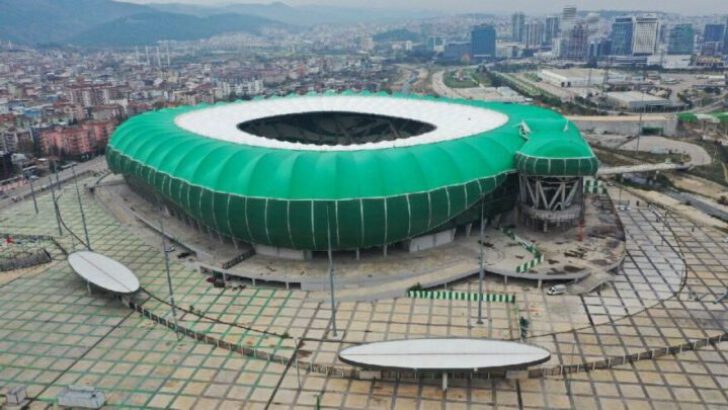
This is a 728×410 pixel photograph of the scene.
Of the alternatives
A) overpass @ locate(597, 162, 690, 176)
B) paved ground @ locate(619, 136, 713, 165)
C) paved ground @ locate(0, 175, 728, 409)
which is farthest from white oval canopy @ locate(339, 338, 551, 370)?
paved ground @ locate(619, 136, 713, 165)

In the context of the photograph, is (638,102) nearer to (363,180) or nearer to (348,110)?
(348,110)

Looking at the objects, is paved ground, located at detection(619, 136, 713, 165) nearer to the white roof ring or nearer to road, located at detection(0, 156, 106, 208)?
the white roof ring

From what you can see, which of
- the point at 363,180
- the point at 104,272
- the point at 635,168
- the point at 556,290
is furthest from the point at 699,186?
the point at 104,272

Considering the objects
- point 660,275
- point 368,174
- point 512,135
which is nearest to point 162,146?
point 368,174

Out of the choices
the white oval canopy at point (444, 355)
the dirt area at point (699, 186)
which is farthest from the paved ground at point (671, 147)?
the white oval canopy at point (444, 355)

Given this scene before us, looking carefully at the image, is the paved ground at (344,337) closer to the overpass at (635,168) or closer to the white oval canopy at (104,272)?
the white oval canopy at (104,272)
